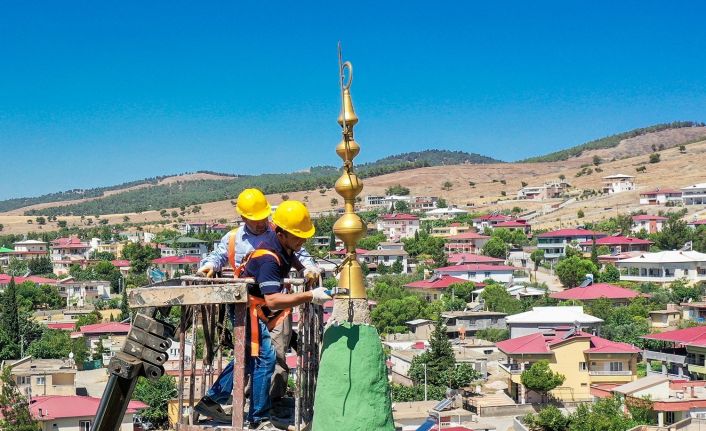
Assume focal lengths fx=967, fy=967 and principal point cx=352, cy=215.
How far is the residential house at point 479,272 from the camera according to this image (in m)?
63.3

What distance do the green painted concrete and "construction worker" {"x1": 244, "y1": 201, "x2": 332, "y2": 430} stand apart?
317mm

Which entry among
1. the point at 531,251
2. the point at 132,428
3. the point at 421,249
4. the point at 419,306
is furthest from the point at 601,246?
the point at 132,428

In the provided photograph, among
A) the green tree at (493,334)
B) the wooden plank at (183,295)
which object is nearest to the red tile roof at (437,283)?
the green tree at (493,334)

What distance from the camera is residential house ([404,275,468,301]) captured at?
58.2m

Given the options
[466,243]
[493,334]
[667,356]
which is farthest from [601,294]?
[466,243]

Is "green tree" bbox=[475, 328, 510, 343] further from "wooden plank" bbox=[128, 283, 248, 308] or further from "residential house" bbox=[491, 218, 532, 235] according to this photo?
"wooden plank" bbox=[128, 283, 248, 308]

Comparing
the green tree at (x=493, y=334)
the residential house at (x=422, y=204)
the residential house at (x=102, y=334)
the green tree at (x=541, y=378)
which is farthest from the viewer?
the residential house at (x=422, y=204)

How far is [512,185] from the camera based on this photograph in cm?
14112

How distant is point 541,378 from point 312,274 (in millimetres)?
30243

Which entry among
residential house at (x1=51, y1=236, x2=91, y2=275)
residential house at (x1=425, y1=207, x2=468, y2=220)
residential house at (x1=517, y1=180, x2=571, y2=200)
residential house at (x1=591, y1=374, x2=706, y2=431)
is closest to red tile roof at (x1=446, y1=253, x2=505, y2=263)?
residential house at (x1=425, y1=207, x2=468, y2=220)

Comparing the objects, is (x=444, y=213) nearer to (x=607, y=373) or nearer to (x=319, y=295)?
(x=607, y=373)

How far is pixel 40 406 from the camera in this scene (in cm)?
3017

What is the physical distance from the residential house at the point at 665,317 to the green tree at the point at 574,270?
443 inches

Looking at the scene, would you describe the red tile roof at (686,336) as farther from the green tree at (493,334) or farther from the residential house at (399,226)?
the residential house at (399,226)
